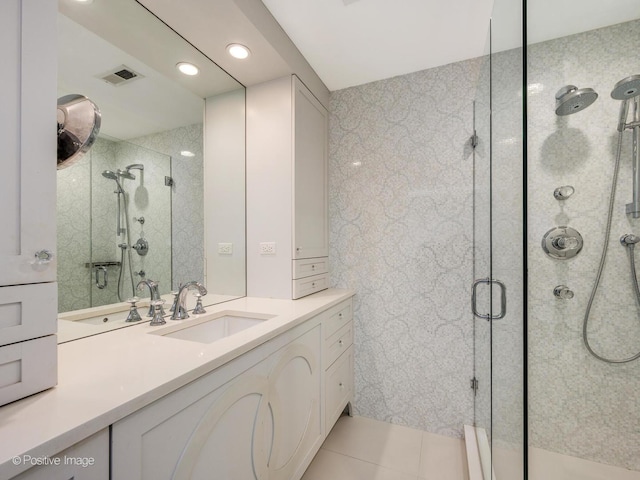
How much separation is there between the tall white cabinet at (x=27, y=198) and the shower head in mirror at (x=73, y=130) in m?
0.06

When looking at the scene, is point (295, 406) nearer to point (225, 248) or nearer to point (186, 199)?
point (225, 248)

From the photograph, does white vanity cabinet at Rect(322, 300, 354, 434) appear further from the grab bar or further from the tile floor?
the grab bar

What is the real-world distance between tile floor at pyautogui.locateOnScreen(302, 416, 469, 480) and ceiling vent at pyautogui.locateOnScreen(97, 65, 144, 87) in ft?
6.92

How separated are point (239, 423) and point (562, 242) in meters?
1.61

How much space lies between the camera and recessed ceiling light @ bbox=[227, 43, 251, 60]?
1424mm

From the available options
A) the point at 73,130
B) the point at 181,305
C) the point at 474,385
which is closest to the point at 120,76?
the point at 73,130

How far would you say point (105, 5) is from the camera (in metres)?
1.09

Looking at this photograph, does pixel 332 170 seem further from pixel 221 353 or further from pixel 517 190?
pixel 221 353

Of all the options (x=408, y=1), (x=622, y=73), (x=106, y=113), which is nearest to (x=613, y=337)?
(x=622, y=73)

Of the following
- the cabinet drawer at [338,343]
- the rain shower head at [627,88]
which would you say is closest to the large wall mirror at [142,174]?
the cabinet drawer at [338,343]

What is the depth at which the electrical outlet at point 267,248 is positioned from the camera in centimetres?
173

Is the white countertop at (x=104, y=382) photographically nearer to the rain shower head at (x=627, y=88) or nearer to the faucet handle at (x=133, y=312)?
the faucet handle at (x=133, y=312)

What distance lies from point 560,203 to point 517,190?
0.60 meters

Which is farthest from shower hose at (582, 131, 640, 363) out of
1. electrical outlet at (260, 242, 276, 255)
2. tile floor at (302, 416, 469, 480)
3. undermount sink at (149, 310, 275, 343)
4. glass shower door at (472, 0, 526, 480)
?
electrical outlet at (260, 242, 276, 255)
